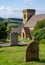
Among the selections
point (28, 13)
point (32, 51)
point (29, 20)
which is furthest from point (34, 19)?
point (32, 51)

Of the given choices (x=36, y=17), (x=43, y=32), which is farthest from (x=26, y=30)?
(x=43, y=32)

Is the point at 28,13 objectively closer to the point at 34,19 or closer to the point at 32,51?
the point at 34,19

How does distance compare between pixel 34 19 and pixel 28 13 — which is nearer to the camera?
pixel 34 19

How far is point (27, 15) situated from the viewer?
258 ft

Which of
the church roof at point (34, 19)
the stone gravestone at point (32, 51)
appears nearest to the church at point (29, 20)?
the church roof at point (34, 19)

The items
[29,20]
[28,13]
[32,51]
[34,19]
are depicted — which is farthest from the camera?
[28,13]

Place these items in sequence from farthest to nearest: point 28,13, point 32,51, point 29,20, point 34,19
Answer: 1. point 28,13
2. point 29,20
3. point 34,19
4. point 32,51

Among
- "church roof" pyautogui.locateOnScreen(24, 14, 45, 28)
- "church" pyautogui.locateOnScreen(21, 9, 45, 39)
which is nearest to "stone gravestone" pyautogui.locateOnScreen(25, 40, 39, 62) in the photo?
"church" pyautogui.locateOnScreen(21, 9, 45, 39)

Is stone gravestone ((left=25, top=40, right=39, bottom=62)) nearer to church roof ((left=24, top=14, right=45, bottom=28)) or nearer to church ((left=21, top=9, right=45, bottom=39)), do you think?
church ((left=21, top=9, right=45, bottom=39))

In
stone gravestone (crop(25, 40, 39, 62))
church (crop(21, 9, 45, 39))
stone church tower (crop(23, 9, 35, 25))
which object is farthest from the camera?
stone church tower (crop(23, 9, 35, 25))

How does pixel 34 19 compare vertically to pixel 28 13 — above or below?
below

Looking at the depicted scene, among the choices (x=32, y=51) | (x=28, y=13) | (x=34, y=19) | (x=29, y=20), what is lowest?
(x=32, y=51)

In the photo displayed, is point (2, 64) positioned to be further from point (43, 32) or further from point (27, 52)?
point (43, 32)

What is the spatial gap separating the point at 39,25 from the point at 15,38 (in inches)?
1035
